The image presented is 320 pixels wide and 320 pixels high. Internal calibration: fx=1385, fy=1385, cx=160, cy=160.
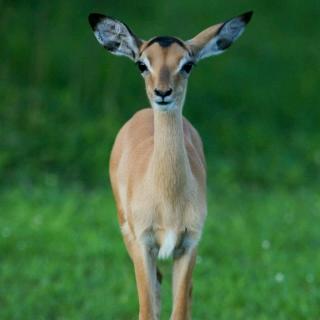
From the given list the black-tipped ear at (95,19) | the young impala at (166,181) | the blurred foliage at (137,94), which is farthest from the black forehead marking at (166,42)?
the blurred foliage at (137,94)

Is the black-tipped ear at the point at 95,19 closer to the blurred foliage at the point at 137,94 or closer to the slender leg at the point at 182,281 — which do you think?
the slender leg at the point at 182,281

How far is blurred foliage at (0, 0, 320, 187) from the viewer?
13.1 meters

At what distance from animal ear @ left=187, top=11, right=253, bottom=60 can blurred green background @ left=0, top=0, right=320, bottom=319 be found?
8.31 feet

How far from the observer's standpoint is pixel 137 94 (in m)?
15.0

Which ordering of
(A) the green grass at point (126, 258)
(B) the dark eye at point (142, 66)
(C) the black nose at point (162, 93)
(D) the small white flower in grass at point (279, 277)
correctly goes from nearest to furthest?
(C) the black nose at point (162, 93), (B) the dark eye at point (142, 66), (A) the green grass at point (126, 258), (D) the small white flower in grass at point (279, 277)

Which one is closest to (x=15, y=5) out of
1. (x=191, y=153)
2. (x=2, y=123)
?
(x=2, y=123)

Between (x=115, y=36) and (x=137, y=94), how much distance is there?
7.77 metres

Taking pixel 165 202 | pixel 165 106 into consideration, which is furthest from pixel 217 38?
pixel 165 202

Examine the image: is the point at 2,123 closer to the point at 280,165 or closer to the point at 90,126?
the point at 90,126

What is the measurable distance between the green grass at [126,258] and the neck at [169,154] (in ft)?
7.11

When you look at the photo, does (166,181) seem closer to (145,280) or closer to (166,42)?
(145,280)

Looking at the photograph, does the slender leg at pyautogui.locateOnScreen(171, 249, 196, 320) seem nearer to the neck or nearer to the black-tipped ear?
the neck

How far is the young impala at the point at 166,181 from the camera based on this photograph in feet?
22.5

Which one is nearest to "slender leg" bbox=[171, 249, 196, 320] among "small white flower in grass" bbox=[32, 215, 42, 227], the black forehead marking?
the black forehead marking
